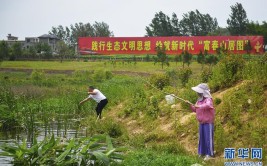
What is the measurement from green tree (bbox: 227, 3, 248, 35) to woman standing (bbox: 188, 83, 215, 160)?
201 feet

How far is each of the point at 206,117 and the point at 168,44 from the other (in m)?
39.9

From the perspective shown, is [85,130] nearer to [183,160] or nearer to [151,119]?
[151,119]

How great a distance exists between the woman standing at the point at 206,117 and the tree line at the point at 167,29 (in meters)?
42.0

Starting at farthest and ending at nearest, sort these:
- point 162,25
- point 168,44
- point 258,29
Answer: point 162,25 < point 258,29 < point 168,44

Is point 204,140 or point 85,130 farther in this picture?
point 85,130

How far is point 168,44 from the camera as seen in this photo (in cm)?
4853

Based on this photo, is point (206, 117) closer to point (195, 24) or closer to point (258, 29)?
point (258, 29)

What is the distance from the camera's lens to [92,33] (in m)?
94.1

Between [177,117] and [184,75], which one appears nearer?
[177,117]

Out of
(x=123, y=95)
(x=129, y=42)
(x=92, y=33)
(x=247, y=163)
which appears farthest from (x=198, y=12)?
(x=247, y=163)

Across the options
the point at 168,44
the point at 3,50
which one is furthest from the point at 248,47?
the point at 3,50

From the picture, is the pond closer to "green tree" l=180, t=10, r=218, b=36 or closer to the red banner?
the red banner

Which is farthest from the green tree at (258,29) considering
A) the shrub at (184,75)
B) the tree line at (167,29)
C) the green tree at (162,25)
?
the shrub at (184,75)

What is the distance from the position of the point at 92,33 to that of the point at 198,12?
951 inches
